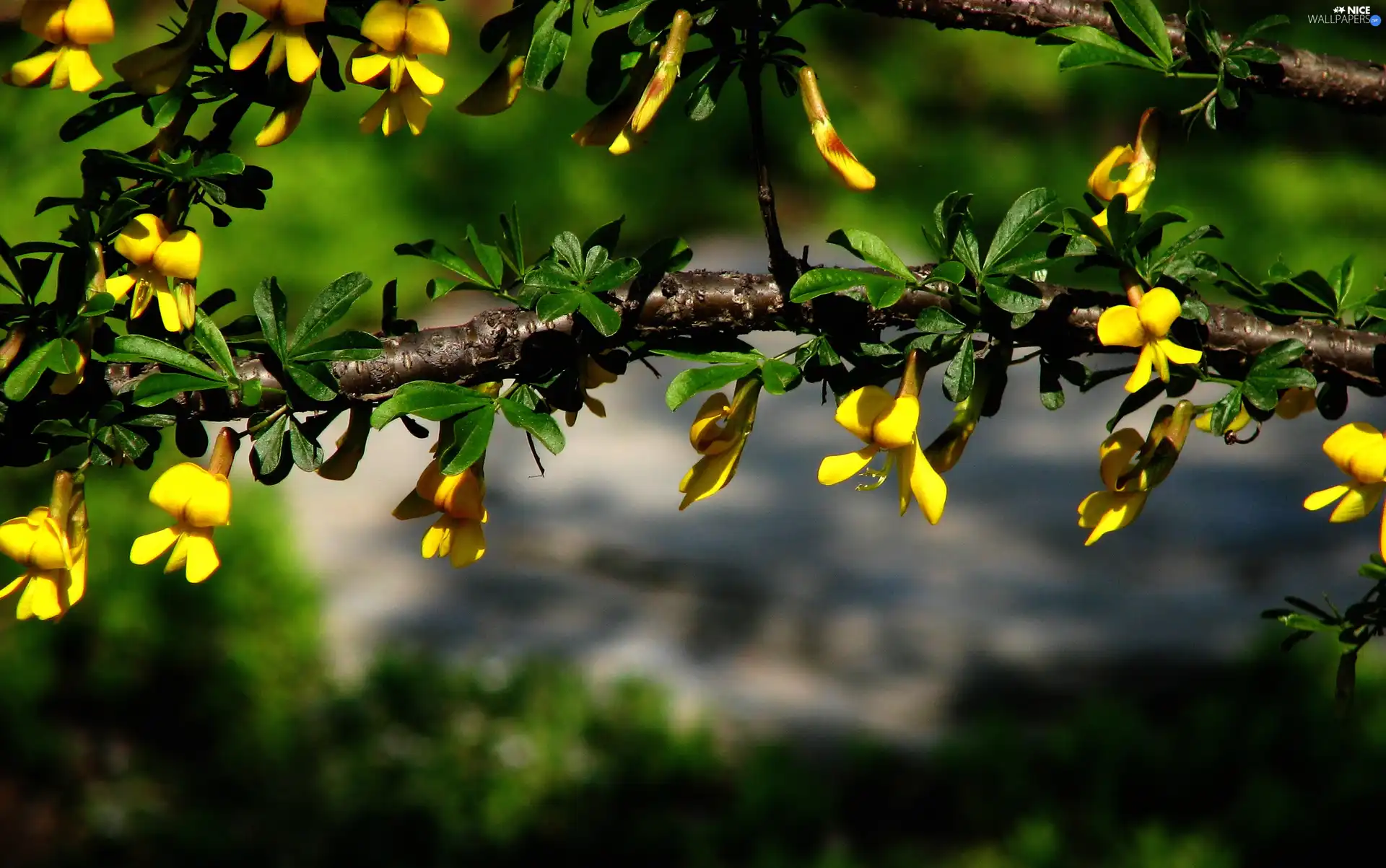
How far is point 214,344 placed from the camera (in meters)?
0.75

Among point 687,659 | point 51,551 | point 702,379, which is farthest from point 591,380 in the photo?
point 687,659

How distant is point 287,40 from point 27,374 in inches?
8.7

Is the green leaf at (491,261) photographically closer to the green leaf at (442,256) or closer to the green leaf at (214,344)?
the green leaf at (442,256)

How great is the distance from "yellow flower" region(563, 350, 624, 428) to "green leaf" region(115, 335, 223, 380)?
203 millimetres

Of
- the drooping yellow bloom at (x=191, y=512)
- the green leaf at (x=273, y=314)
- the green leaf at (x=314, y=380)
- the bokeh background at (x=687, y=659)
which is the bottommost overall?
the bokeh background at (x=687, y=659)

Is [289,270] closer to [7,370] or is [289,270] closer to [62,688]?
[62,688]

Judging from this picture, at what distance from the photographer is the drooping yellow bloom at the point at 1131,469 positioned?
801 mm

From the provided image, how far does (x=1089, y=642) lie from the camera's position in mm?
2584

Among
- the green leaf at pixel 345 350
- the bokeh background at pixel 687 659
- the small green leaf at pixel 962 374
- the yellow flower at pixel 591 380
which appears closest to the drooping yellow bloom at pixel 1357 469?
the small green leaf at pixel 962 374

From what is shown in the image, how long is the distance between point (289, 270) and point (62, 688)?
5.37ft

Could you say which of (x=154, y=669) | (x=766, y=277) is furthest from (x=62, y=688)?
(x=766, y=277)

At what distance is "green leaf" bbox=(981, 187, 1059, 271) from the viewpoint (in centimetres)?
79

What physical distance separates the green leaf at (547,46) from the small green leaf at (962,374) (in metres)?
0.28

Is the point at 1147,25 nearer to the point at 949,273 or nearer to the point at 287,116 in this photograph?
the point at 949,273
